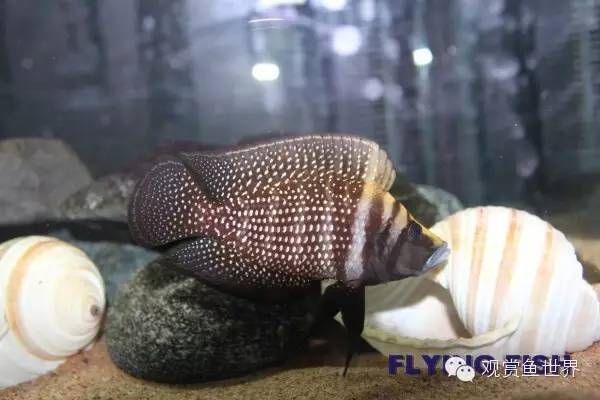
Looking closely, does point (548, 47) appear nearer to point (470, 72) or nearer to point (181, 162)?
point (470, 72)

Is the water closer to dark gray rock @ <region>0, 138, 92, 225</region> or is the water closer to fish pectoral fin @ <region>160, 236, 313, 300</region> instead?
dark gray rock @ <region>0, 138, 92, 225</region>

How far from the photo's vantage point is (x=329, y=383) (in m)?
1.79

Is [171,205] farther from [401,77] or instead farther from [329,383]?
[401,77]

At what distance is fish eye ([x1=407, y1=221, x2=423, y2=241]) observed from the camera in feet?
5.34

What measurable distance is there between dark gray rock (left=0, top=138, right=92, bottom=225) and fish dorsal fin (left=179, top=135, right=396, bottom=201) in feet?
5.92

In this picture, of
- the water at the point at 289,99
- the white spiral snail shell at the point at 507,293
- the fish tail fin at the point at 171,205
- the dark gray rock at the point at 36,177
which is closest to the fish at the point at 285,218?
the fish tail fin at the point at 171,205

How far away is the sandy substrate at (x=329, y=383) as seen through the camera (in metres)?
1.58

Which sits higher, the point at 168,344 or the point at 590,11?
the point at 590,11

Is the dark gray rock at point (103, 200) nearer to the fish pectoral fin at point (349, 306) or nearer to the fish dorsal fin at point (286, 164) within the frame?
the fish dorsal fin at point (286, 164)

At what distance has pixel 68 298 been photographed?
239 cm

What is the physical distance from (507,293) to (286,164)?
0.85 metres

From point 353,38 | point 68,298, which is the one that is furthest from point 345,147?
point 68,298

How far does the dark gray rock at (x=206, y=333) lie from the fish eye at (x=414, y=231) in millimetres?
475

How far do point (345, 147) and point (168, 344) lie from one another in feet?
3.22
